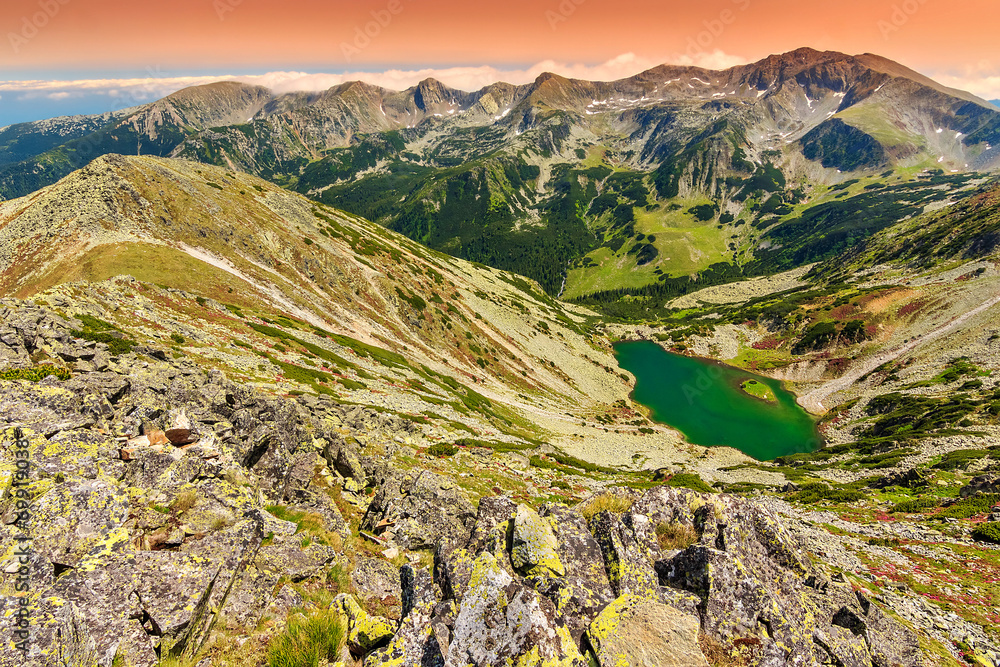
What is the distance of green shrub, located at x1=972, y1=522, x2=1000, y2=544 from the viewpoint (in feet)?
98.9

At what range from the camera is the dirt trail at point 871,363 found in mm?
125625

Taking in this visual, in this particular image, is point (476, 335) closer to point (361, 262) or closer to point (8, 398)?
point (361, 262)

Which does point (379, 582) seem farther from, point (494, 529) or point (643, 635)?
point (643, 635)

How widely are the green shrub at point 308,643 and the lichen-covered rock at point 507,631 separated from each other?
2894mm

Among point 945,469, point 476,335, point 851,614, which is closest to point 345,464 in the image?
point 851,614

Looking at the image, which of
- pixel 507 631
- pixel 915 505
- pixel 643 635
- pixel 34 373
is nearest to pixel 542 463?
pixel 915 505

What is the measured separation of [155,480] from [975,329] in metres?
172

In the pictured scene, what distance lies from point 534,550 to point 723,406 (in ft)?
469

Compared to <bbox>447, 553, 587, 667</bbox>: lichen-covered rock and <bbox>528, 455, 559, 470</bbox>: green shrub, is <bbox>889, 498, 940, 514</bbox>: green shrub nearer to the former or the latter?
<bbox>528, 455, 559, 470</bbox>: green shrub

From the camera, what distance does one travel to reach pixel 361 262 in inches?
4119

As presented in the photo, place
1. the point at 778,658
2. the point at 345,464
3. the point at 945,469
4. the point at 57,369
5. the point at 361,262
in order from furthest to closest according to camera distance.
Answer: the point at 361,262
the point at 945,469
the point at 345,464
the point at 57,369
the point at 778,658

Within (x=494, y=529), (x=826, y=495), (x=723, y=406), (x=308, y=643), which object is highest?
(x=494, y=529)

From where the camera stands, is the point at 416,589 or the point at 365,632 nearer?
the point at 365,632

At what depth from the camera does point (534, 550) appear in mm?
12062
